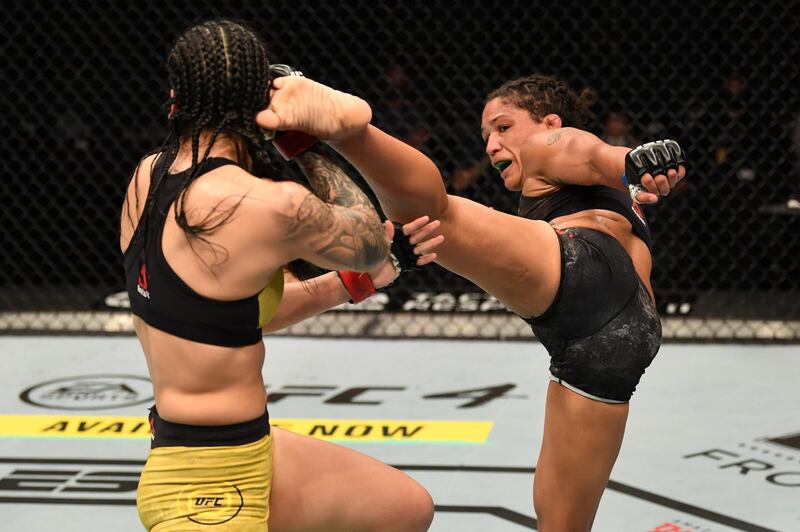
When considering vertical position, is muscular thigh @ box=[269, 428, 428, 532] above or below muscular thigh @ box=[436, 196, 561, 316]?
below

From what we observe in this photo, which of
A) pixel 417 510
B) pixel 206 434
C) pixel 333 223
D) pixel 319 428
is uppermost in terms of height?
pixel 333 223

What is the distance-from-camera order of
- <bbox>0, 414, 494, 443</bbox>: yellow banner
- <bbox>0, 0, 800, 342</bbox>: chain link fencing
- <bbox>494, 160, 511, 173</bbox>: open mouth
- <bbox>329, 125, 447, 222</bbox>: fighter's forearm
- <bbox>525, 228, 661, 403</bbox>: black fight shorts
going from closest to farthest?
1. <bbox>329, 125, 447, 222</bbox>: fighter's forearm
2. <bbox>525, 228, 661, 403</bbox>: black fight shorts
3. <bbox>494, 160, 511, 173</bbox>: open mouth
4. <bbox>0, 414, 494, 443</bbox>: yellow banner
5. <bbox>0, 0, 800, 342</bbox>: chain link fencing

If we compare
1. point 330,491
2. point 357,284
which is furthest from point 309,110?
point 330,491

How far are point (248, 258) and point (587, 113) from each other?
1.28m

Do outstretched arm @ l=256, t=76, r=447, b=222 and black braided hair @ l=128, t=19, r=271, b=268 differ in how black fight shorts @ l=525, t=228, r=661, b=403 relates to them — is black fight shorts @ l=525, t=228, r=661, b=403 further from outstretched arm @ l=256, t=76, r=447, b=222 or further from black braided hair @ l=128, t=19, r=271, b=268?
black braided hair @ l=128, t=19, r=271, b=268

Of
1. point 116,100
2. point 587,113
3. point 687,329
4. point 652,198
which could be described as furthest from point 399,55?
point 652,198

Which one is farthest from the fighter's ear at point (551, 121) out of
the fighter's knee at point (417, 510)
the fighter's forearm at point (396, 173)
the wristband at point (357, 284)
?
the fighter's knee at point (417, 510)

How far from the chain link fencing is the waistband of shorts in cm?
330

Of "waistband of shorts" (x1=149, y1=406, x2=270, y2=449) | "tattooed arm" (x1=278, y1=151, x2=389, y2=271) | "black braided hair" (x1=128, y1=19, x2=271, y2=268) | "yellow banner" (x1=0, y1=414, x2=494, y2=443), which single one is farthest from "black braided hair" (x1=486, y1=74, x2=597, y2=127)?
"yellow banner" (x1=0, y1=414, x2=494, y2=443)

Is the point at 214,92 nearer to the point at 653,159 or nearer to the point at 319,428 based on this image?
the point at 653,159

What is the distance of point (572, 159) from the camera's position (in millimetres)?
2514

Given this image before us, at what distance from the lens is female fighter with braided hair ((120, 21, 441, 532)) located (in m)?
1.69

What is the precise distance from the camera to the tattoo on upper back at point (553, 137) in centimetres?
254

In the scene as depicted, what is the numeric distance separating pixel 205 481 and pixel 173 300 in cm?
30
